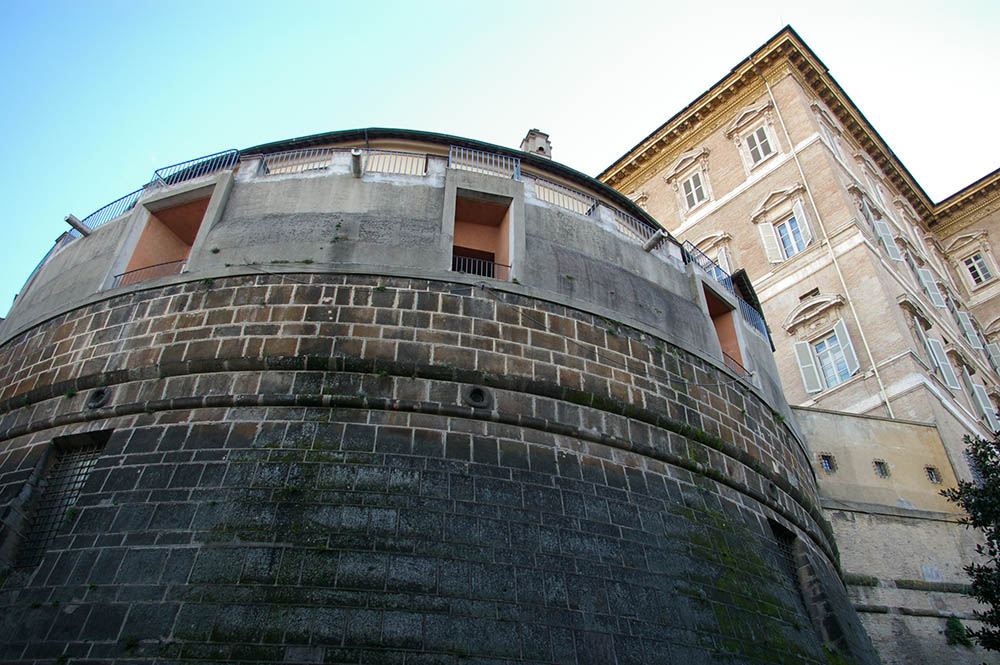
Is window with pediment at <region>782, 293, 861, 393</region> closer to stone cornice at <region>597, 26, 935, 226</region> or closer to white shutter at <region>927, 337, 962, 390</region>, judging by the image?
white shutter at <region>927, 337, 962, 390</region>

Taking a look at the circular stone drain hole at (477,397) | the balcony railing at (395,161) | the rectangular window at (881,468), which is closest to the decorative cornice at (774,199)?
the rectangular window at (881,468)

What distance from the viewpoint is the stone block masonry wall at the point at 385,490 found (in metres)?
5.85

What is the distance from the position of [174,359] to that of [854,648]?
9.14m

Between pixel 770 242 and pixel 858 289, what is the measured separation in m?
3.94

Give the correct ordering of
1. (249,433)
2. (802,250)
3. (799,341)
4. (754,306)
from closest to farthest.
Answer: (249,433) < (754,306) < (799,341) < (802,250)

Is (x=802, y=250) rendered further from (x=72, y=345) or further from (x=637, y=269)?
(x=72, y=345)

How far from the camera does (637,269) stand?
10320mm

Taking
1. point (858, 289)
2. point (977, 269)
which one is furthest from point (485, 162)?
point (977, 269)

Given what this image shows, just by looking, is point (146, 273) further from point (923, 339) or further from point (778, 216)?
point (778, 216)

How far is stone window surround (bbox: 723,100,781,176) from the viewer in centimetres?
2486

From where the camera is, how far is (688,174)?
2794 cm

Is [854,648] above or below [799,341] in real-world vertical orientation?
below

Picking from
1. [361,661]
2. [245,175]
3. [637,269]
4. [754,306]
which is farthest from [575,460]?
[754,306]

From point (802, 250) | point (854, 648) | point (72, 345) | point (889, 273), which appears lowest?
point (854, 648)
